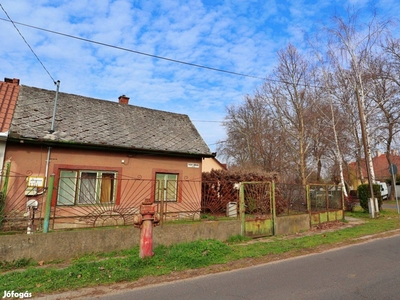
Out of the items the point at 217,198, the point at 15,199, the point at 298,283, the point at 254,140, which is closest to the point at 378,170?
the point at 254,140

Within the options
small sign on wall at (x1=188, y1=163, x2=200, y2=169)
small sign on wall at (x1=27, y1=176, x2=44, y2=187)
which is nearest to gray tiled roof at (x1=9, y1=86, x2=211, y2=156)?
small sign on wall at (x1=188, y1=163, x2=200, y2=169)

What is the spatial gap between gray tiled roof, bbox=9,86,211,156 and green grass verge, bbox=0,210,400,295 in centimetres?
476

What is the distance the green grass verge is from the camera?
4512mm

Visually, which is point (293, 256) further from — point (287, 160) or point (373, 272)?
point (287, 160)

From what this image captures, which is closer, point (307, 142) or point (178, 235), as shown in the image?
point (178, 235)

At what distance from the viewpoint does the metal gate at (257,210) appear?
8305mm

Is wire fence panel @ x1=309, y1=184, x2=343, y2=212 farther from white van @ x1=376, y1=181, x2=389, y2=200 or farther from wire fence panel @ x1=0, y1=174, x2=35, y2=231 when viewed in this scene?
white van @ x1=376, y1=181, x2=389, y2=200

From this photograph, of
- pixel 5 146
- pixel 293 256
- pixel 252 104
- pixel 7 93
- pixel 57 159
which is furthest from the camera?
pixel 252 104

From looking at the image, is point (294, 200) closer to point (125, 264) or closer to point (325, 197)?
point (325, 197)

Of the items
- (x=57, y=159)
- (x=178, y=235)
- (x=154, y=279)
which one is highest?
(x=57, y=159)

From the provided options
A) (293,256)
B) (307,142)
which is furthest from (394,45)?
(293,256)

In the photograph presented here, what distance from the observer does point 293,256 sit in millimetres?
6438

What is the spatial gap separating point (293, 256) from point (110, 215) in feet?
19.2

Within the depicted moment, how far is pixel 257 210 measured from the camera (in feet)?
32.0
